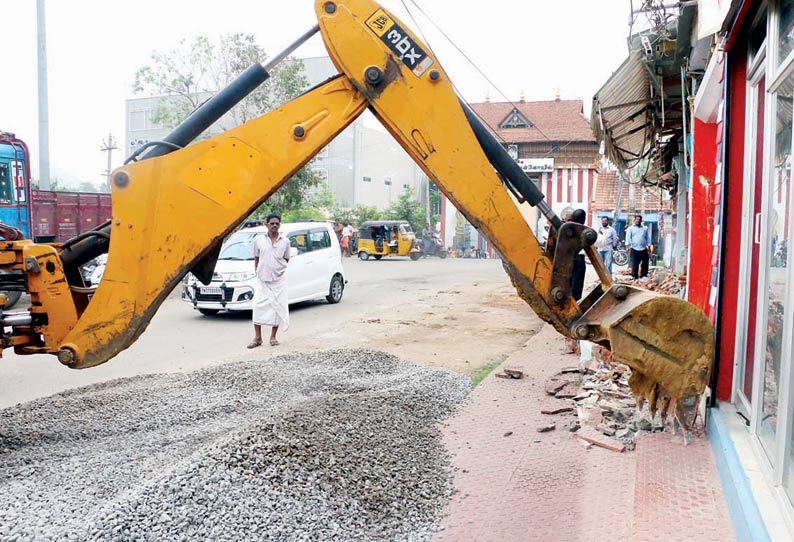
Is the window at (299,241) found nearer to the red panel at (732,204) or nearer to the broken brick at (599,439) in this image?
the broken brick at (599,439)

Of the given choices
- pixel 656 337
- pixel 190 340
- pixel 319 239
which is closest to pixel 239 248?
pixel 319 239

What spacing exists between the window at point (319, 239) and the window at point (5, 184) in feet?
19.0

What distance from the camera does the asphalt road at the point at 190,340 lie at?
7613mm

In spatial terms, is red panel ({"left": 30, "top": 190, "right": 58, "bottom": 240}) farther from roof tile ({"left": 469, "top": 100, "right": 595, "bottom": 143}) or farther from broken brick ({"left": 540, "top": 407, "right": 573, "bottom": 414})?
roof tile ({"left": 469, "top": 100, "right": 595, "bottom": 143})

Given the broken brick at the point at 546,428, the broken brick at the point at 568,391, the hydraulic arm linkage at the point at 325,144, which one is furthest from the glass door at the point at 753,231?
the broken brick at the point at 568,391

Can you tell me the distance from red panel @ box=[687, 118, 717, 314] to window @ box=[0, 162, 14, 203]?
12.1 metres

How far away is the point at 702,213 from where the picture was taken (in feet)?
21.5

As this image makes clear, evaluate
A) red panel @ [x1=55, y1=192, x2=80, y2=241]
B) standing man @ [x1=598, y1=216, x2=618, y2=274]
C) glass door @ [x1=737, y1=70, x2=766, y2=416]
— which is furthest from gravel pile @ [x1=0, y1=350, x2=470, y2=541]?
standing man @ [x1=598, y1=216, x2=618, y2=274]

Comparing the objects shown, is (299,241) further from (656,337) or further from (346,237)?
(346,237)

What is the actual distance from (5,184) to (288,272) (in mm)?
5661

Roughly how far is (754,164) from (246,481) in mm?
3667

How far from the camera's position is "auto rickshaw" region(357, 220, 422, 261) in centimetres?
3177

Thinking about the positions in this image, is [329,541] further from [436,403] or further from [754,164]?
[754,164]

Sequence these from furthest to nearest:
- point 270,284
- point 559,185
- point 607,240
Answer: point 559,185 < point 607,240 < point 270,284
